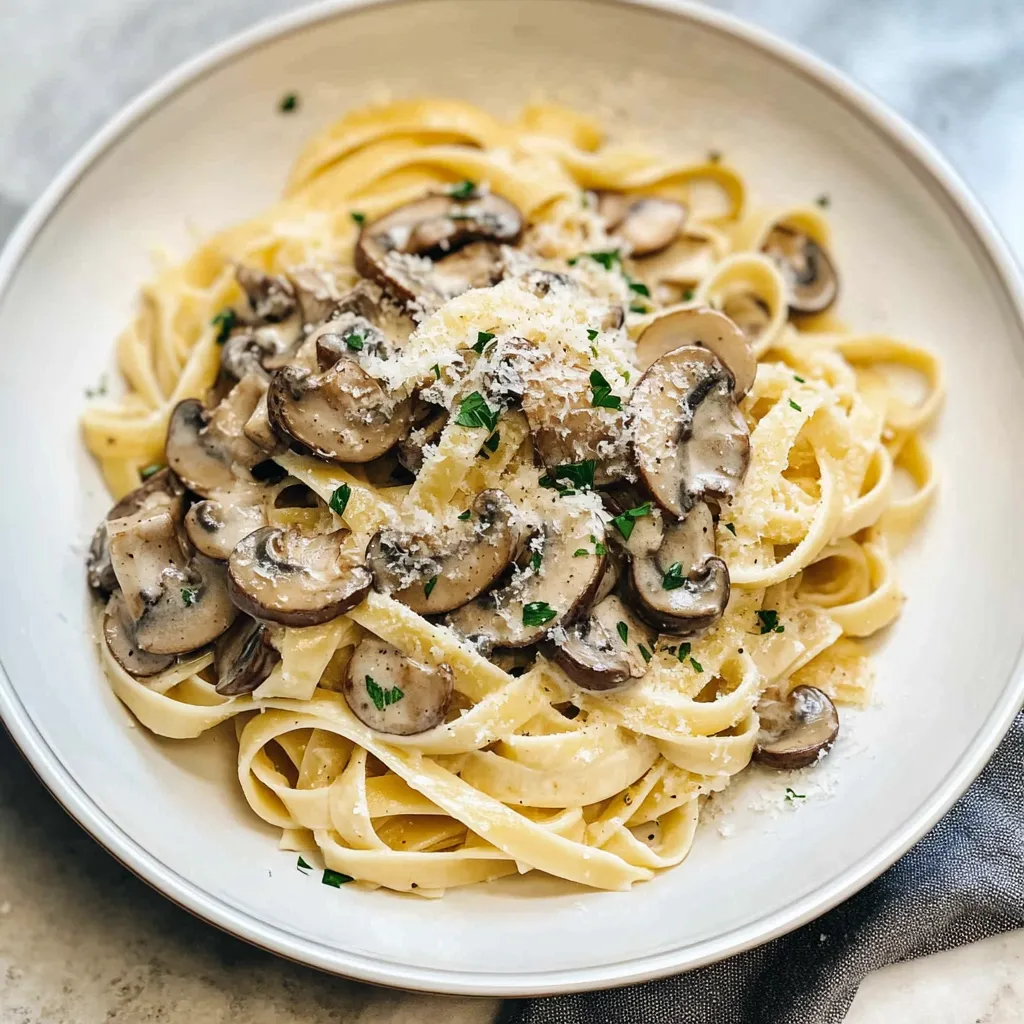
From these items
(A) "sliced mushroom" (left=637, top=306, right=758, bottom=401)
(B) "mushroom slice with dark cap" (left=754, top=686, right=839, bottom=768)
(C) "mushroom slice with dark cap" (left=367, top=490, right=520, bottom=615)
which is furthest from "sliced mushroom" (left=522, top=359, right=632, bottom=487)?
(B) "mushroom slice with dark cap" (left=754, top=686, right=839, bottom=768)

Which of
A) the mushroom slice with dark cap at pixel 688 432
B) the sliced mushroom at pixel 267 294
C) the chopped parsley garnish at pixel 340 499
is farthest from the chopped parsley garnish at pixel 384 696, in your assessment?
the sliced mushroom at pixel 267 294

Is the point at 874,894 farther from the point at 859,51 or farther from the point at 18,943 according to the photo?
the point at 859,51

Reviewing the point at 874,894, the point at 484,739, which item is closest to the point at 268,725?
the point at 484,739

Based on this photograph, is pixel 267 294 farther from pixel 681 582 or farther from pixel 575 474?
pixel 681 582

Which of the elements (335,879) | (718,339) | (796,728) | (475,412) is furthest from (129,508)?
(796,728)

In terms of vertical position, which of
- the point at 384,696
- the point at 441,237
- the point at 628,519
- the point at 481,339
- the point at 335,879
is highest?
the point at 481,339
